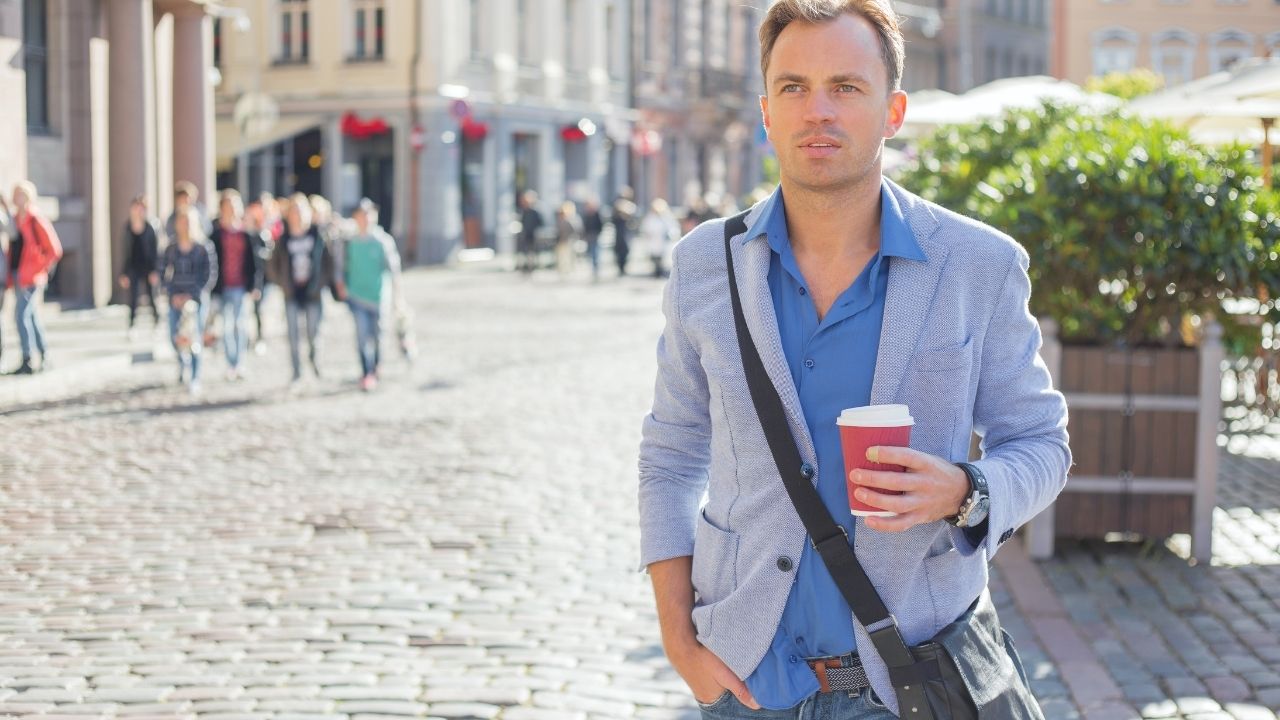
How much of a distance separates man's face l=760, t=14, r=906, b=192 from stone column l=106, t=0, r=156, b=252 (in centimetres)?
2323

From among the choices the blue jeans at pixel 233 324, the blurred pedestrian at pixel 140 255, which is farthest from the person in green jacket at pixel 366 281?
the blurred pedestrian at pixel 140 255

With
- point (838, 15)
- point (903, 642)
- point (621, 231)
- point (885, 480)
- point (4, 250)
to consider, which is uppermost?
point (838, 15)

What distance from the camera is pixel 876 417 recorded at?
2266 mm

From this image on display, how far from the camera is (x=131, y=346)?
1834cm

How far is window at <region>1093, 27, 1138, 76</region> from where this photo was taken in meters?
57.9

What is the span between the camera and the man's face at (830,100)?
2.47 meters

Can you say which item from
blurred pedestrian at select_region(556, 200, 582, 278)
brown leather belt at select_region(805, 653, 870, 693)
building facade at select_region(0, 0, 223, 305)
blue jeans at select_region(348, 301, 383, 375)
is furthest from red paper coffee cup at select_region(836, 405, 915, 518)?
blurred pedestrian at select_region(556, 200, 582, 278)

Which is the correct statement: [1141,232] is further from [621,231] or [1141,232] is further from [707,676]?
[621,231]

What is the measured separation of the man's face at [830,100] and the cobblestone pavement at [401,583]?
127 inches

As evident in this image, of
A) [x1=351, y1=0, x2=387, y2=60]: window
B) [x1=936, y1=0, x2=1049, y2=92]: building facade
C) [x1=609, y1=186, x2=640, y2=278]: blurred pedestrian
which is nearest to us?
[x1=609, y1=186, x2=640, y2=278]: blurred pedestrian

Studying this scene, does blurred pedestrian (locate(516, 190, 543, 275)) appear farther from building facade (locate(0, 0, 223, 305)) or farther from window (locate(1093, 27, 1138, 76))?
window (locate(1093, 27, 1138, 76))

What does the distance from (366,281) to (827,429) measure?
1345 cm

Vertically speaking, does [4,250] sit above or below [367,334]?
above

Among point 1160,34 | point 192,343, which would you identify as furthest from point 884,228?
point 1160,34
